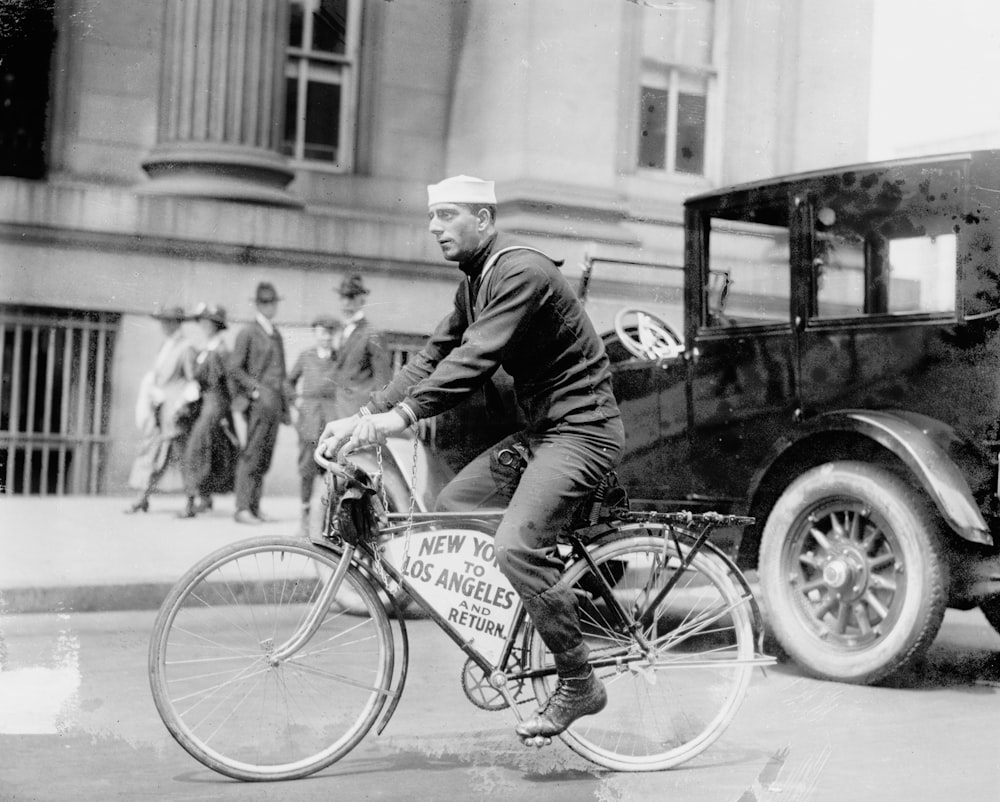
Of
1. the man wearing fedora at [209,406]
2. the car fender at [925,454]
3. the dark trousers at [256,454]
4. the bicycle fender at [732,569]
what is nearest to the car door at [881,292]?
the car fender at [925,454]

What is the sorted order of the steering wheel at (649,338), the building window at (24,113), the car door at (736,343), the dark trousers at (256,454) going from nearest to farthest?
the car door at (736,343)
the steering wheel at (649,338)
the dark trousers at (256,454)
the building window at (24,113)

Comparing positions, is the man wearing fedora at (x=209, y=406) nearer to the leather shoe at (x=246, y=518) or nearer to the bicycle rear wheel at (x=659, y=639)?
the leather shoe at (x=246, y=518)

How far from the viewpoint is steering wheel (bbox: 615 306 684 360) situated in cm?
621

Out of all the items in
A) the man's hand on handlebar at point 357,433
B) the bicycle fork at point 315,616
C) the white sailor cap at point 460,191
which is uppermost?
the white sailor cap at point 460,191

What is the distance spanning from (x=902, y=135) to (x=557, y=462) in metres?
4.41

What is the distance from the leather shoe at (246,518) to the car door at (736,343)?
4.36 m

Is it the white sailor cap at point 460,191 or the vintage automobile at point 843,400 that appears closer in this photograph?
the white sailor cap at point 460,191

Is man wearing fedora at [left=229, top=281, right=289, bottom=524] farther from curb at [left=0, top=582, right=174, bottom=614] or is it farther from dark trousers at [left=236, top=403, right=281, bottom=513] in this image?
curb at [left=0, top=582, right=174, bottom=614]

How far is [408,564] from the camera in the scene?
381 centimetres

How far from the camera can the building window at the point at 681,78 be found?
29.0 feet

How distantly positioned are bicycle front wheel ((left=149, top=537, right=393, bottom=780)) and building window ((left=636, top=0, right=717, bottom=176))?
5.93 metres

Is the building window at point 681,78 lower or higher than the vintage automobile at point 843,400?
higher

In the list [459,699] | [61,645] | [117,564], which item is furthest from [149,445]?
[459,699]

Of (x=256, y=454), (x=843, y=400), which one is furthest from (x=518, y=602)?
(x=256, y=454)
